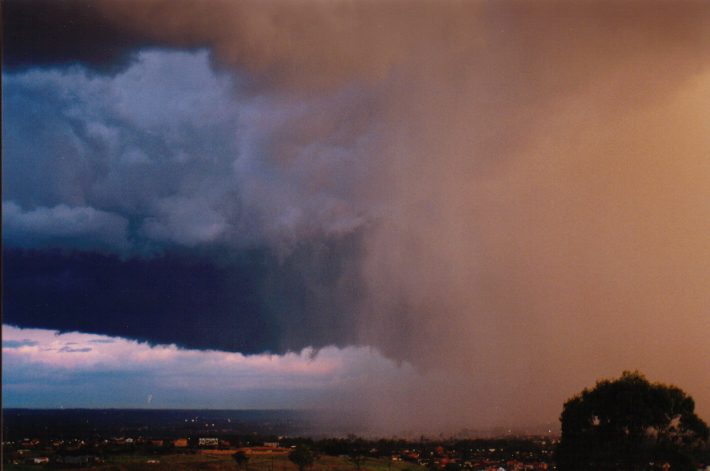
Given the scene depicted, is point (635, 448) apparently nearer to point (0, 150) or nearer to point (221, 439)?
point (221, 439)

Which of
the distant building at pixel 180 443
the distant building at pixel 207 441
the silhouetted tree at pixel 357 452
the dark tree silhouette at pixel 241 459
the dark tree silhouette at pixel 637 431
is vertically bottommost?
the silhouetted tree at pixel 357 452

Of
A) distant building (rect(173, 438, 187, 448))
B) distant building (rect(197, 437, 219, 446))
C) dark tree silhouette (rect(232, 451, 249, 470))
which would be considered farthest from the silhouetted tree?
distant building (rect(173, 438, 187, 448))

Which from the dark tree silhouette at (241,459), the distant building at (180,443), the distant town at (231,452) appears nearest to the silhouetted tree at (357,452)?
the distant town at (231,452)

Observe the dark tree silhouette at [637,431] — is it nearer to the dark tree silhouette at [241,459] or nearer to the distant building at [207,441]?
the dark tree silhouette at [241,459]

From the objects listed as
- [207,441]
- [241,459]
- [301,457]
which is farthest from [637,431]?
[207,441]

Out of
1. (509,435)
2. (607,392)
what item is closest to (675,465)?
(607,392)

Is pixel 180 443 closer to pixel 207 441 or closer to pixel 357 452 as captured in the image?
pixel 207 441
